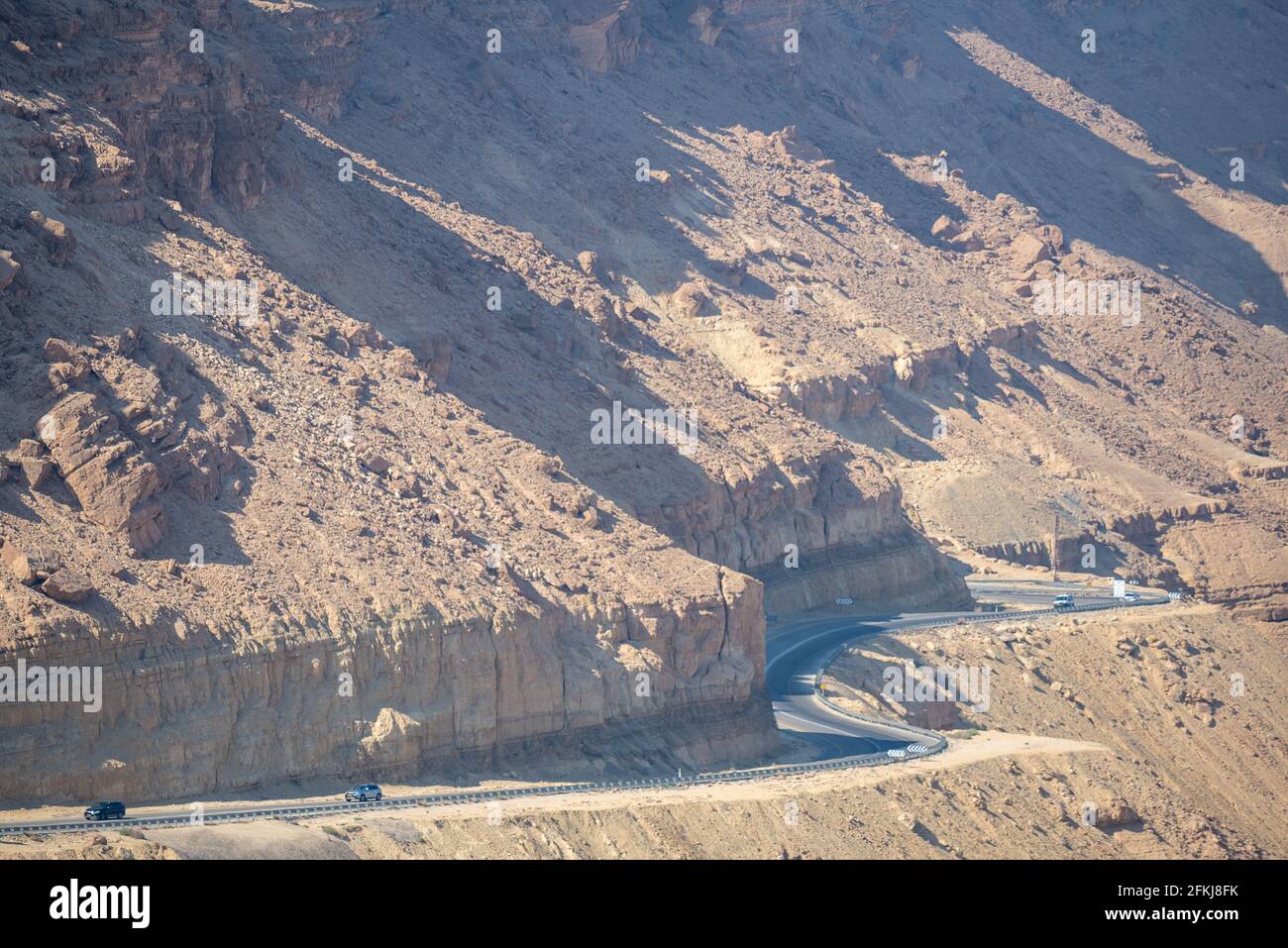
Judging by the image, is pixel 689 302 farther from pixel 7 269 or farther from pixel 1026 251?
pixel 7 269

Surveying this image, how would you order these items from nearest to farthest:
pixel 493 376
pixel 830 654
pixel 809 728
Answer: pixel 809 728, pixel 493 376, pixel 830 654

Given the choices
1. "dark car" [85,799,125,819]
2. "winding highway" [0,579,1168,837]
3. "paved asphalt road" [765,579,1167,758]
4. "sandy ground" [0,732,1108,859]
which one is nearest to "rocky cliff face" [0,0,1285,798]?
"dark car" [85,799,125,819]

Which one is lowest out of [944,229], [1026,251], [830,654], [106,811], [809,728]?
[106,811]

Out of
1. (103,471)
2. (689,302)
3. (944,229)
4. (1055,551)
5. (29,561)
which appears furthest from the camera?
(944,229)

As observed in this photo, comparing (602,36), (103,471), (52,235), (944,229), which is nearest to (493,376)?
(52,235)

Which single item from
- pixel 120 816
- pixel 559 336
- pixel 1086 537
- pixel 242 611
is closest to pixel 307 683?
pixel 242 611

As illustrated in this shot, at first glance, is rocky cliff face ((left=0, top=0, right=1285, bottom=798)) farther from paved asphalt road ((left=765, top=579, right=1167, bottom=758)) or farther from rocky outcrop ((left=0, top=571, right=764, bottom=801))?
paved asphalt road ((left=765, top=579, right=1167, bottom=758))

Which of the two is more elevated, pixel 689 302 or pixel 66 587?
pixel 689 302
